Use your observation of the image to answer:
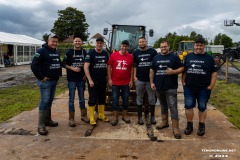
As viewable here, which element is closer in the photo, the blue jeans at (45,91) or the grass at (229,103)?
the blue jeans at (45,91)

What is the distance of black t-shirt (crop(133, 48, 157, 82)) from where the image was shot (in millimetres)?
5367

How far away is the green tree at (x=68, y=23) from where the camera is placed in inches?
2660

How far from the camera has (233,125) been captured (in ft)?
18.4

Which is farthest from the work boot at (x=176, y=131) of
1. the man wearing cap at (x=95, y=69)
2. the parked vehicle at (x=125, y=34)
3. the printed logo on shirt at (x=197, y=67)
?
the parked vehicle at (x=125, y=34)

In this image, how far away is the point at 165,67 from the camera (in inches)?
195

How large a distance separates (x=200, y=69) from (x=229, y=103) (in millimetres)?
3976

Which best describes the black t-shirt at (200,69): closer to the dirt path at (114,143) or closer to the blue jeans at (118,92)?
the dirt path at (114,143)

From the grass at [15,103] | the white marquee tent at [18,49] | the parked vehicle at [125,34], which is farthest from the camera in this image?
the white marquee tent at [18,49]

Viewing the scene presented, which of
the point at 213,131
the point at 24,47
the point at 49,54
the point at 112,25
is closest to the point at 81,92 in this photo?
the point at 49,54

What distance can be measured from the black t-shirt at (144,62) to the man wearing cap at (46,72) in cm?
159

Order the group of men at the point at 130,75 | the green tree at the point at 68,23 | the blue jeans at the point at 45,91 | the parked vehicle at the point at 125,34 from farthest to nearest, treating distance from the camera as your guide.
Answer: the green tree at the point at 68,23, the parked vehicle at the point at 125,34, the blue jeans at the point at 45,91, the group of men at the point at 130,75

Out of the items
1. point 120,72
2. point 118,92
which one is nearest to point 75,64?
point 120,72

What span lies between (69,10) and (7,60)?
46729 millimetres

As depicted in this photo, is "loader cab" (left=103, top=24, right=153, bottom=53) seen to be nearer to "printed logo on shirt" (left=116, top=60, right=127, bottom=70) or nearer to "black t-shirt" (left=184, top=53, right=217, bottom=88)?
"printed logo on shirt" (left=116, top=60, right=127, bottom=70)
